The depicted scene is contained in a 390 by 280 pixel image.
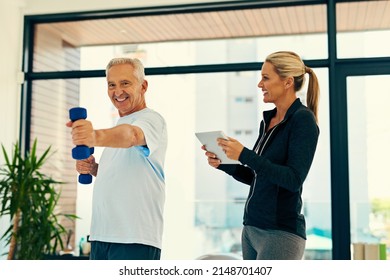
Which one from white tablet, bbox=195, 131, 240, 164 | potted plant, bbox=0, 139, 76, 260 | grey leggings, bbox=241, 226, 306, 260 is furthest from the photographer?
potted plant, bbox=0, 139, 76, 260

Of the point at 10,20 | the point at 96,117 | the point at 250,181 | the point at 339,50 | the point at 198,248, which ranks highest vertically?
the point at 10,20

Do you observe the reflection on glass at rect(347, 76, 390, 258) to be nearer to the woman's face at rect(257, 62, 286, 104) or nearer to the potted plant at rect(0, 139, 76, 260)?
the woman's face at rect(257, 62, 286, 104)

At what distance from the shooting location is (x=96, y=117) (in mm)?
4594

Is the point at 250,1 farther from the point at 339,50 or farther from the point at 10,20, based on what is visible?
the point at 10,20

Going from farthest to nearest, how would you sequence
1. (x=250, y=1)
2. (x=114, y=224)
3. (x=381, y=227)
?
(x=250, y=1) < (x=381, y=227) < (x=114, y=224)

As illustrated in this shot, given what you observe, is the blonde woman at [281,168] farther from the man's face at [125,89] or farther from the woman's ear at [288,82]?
the man's face at [125,89]

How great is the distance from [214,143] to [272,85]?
1.17 feet

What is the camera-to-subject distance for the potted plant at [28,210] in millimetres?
4121

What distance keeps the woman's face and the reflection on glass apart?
2.02 m

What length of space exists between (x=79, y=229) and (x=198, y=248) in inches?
38.0

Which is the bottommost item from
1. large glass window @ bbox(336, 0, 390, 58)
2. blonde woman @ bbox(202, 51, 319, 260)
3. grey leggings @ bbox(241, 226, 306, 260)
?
grey leggings @ bbox(241, 226, 306, 260)

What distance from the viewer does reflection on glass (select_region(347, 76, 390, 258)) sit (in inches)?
158

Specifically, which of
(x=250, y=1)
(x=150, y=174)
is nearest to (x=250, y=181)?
(x=150, y=174)

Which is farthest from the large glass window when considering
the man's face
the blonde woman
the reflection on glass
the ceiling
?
the man's face
